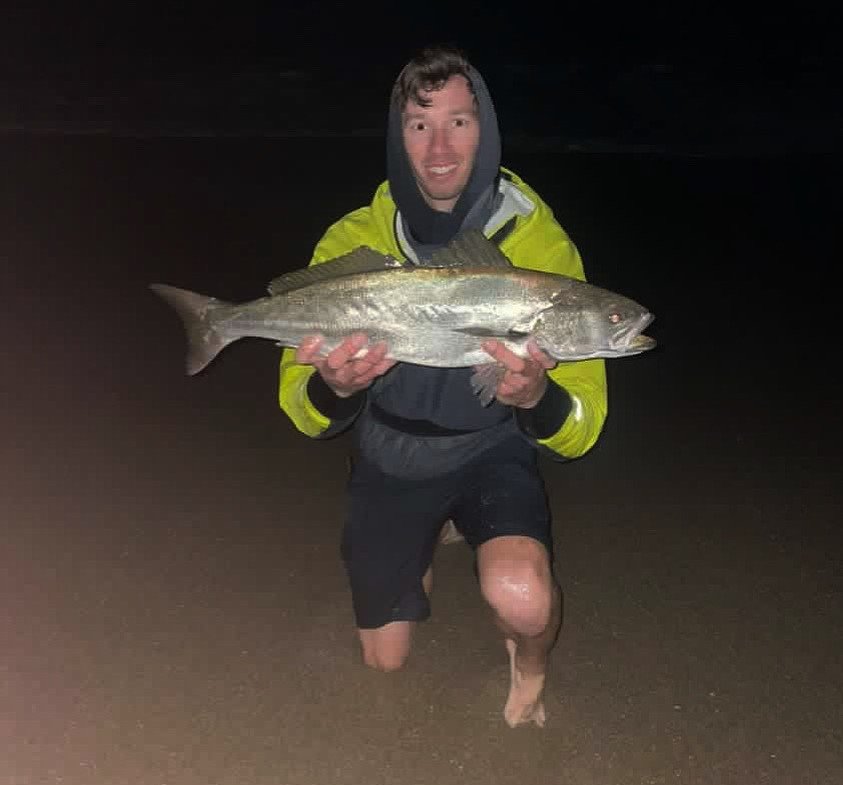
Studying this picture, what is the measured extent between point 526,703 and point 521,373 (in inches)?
53.2

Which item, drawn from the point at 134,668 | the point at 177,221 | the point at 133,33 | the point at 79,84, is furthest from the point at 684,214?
the point at 133,33

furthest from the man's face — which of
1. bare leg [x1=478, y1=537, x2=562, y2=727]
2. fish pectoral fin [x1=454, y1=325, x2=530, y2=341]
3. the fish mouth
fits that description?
bare leg [x1=478, y1=537, x2=562, y2=727]

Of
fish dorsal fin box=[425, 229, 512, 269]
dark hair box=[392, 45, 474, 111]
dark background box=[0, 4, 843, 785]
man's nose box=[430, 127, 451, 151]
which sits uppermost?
dark hair box=[392, 45, 474, 111]

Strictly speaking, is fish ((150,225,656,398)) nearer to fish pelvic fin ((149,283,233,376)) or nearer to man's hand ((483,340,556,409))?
man's hand ((483,340,556,409))

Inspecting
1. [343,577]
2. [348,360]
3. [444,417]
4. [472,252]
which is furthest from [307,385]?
[343,577]

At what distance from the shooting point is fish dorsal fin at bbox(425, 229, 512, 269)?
335 cm

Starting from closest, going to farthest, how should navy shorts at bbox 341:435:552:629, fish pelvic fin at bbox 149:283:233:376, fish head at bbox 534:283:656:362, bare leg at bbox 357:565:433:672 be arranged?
fish head at bbox 534:283:656:362 < fish pelvic fin at bbox 149:283:233:376 < navy shorts at bbox 341:435:552:629 < bare leg at bbox 357:565:433:672

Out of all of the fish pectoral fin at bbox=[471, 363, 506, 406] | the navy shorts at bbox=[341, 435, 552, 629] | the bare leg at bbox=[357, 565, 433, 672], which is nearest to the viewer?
the fish pectoral fin at bbox=[471, 363, 506, 406]

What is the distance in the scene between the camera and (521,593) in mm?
3486

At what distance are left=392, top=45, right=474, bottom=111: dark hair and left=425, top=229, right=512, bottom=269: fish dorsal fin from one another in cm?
66

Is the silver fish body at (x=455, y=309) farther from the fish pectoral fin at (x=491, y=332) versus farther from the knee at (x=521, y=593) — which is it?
the knee at (x=521, y=593)

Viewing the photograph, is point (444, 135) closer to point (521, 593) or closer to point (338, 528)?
point (521, 593)

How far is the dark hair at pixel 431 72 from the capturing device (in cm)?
365

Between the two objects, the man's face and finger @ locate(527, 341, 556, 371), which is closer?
finger @ locate(527, 341, 556, 371)
